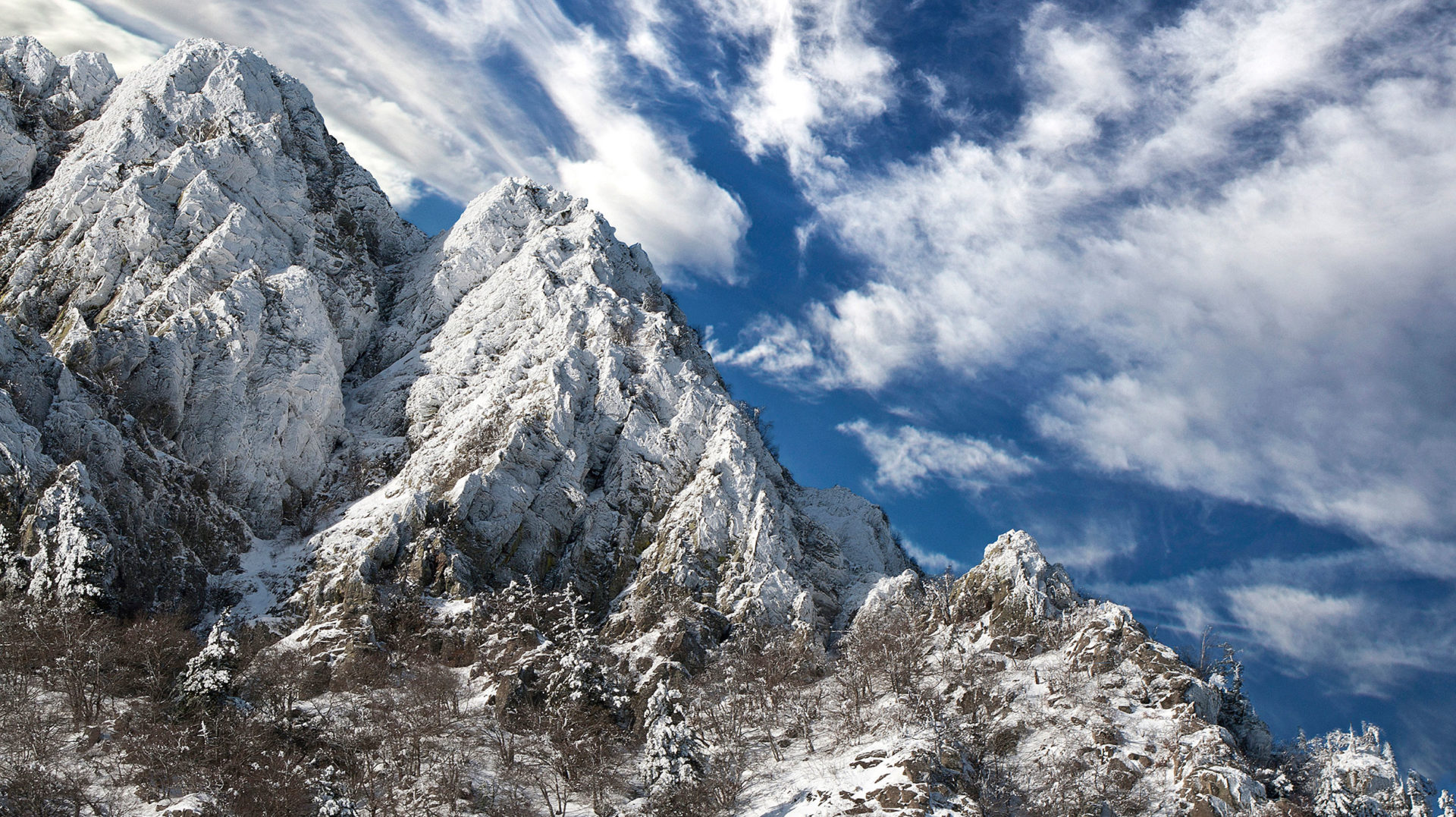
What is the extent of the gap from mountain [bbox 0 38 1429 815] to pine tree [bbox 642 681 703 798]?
27 cm

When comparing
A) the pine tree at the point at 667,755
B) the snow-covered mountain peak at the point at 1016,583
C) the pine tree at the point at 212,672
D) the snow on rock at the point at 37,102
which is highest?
the snow on rock at the point at 37,102

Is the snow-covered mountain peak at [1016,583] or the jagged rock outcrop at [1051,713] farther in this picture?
the snow-covered mountain peak at [1016,583]

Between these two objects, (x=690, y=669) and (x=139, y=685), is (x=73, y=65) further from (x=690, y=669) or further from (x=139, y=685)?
(x=690, y=669)

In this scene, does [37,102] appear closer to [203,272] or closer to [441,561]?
[203,272]

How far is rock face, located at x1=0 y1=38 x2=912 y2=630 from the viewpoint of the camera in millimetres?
79812

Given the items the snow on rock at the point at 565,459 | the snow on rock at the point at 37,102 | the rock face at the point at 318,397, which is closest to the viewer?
the rock face at the point at 318,397

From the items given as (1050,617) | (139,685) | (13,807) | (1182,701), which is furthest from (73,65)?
(1182,701)

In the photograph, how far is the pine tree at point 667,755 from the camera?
60844 millimetres

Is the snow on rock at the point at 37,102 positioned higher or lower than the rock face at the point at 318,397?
higher

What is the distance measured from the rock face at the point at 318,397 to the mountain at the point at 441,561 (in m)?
0.39

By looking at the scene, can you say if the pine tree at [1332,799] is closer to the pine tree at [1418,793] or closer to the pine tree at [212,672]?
the pine tree at [1418,793]

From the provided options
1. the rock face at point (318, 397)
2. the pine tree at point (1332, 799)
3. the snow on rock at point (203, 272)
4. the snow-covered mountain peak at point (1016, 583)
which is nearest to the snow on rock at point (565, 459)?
the rock face at point (318, 397)

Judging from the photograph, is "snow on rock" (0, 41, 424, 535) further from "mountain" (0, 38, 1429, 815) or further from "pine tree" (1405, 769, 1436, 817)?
"pine tree" (1405, 769, 1436, 817)

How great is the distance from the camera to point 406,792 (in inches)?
2402
